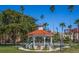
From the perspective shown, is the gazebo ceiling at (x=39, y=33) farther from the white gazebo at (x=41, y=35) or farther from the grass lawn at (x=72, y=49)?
the grass lawn at (x=72, y=49)

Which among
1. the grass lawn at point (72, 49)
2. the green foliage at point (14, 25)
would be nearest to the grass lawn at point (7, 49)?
the green foliage at point (14, 25)

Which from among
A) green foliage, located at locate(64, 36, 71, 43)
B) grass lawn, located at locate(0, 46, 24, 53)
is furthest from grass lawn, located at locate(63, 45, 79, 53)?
grass lawn, located at locate(0, 46, 24, 53)

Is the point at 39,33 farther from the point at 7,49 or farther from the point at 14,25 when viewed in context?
the point at 7,49

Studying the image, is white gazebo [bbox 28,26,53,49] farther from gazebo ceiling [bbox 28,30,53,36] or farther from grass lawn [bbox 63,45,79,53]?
grass lawn [bbox 63,45,79,53]

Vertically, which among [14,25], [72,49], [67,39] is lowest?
[72,49]

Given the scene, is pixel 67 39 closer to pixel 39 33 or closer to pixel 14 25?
pixel 39 33

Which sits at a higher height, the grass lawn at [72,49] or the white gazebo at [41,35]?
the white gazebo at [41,35]

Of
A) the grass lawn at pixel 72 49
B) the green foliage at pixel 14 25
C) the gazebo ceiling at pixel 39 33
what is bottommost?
the grass lawn at pixel 72 49

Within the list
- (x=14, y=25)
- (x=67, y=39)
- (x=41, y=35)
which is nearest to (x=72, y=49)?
(x=67, y=39)

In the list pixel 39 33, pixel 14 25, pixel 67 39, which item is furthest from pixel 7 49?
pixel 67 39

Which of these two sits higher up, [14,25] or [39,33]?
[14,25]

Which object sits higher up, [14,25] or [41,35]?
[14,25]

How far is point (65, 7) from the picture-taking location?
311 inches
